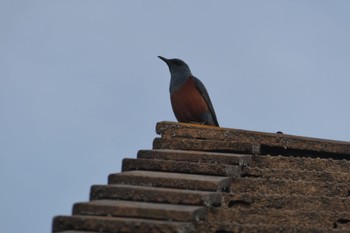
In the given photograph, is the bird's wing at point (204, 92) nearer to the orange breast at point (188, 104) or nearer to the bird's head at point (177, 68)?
the orange breast at point (188, 104)

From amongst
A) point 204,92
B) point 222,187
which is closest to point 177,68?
point 204,92

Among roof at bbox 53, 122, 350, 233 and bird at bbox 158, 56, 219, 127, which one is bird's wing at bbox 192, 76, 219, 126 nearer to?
bird at bbox 158, 56, 219, 127

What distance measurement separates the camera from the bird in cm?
1146

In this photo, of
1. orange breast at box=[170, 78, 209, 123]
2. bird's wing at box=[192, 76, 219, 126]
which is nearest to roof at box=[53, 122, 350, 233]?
orange breast at box=[170, 78, 209, 123]

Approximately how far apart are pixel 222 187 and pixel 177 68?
6.69 m

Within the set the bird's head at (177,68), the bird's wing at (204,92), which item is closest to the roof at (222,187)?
the bird's wing at (204,92)

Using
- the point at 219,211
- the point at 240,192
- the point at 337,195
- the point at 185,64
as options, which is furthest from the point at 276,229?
the point at 185,64

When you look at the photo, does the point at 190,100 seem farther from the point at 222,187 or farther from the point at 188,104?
the point at 222,187

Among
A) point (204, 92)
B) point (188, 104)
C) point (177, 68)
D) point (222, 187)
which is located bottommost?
point (222, 187)

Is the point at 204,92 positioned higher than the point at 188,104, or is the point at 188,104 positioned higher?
the point at 204,92

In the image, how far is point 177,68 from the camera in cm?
1218

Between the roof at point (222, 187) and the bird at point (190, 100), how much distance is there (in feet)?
14.6

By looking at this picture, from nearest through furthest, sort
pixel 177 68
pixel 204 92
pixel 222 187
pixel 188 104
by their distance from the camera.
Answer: pixel 222 187 → pixel 188 104 → pixel 204 92 → pixel 177 68

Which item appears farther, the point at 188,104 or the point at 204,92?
the point at 204,92
